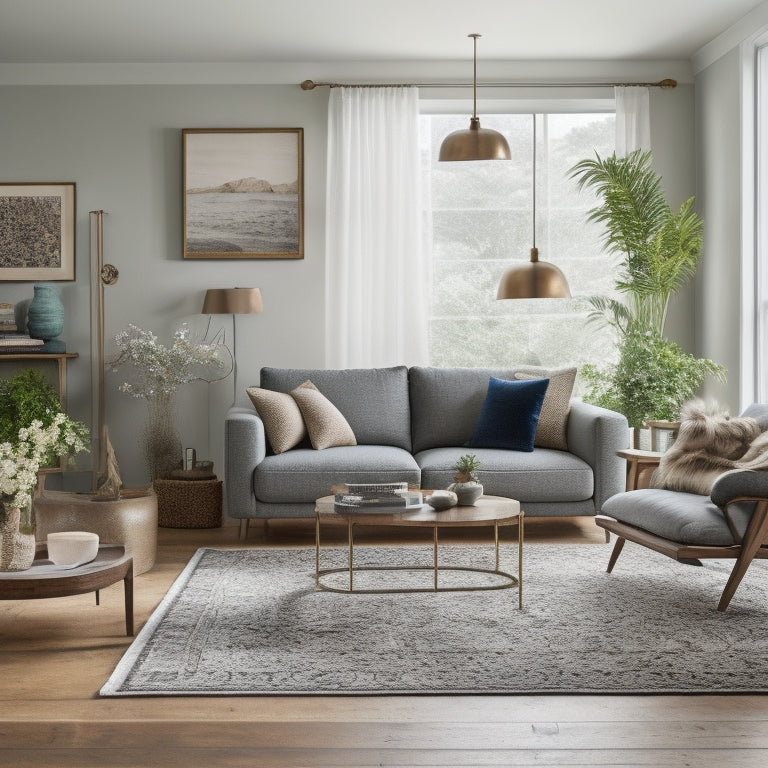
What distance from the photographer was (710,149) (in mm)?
5820

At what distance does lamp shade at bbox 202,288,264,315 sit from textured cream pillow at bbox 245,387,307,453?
2.47 ft

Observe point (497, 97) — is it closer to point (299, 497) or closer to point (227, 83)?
point (227, 83)

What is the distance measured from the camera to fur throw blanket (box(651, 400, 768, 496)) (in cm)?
387

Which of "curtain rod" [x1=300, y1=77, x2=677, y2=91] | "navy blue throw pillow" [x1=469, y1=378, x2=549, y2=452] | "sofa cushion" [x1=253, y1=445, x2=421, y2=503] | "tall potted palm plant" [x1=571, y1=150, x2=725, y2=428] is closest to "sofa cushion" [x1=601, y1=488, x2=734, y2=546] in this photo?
"navy blue throw pillow" [x1=469, y1=378, x2=549, y2=452]

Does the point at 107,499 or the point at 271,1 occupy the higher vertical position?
the point at 271,1

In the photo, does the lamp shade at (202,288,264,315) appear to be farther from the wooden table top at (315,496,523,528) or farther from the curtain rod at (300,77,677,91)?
the wooden table top at (315,496,523,528)

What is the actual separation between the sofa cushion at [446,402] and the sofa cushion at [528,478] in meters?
0.57

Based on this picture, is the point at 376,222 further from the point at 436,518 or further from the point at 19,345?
the point at 436,518

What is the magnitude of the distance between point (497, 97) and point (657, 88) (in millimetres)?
1055

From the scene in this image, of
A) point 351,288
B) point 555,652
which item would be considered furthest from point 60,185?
point 555,652

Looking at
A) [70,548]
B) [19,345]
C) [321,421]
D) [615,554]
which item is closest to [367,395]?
[321,421]

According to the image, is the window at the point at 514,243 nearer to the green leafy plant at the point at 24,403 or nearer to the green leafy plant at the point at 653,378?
the green leafy plant at the point at 653,378

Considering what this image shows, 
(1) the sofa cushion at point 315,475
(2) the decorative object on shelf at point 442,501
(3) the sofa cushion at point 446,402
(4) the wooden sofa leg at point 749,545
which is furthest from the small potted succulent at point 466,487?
(3) the sofa cushion at point 446,402

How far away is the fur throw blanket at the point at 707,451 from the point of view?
3.87 m
